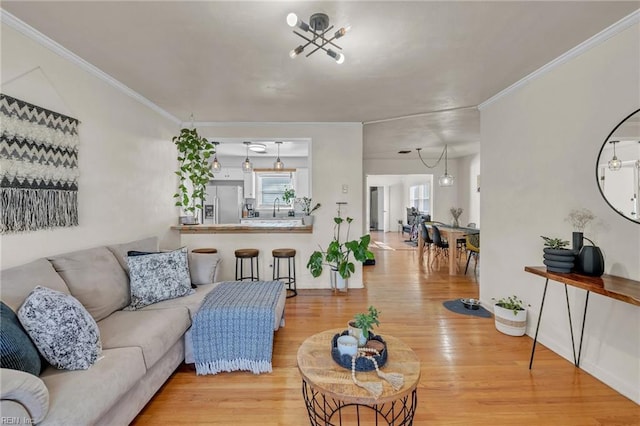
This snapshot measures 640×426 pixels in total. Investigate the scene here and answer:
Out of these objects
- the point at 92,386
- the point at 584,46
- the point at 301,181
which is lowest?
the point at 92,386

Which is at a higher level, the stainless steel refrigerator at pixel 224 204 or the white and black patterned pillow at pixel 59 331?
the stainless steel refrigerator at pixel 224 204

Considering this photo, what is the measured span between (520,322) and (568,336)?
401 millimetres

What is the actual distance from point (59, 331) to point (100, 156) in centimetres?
177

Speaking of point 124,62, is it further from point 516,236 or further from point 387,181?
point 387,181

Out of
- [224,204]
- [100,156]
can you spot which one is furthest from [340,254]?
[224,204]

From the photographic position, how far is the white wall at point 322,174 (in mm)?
4137

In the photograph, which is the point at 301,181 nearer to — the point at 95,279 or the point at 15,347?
the point at 95,279

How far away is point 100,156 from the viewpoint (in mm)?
2559

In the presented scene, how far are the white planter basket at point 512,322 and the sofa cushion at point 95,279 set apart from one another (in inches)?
136

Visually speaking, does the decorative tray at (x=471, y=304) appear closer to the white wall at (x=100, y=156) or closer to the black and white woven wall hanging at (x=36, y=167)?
the white wall at (x=100, y=156)

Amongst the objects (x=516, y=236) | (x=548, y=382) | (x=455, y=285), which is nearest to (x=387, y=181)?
(x=455, y=285)

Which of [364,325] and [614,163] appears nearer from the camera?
[364,325]

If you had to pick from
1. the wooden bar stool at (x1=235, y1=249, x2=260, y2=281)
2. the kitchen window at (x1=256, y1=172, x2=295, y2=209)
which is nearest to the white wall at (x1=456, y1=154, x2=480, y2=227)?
the kitchen window at (x1=256, y1=172, x2=295, y2=209)

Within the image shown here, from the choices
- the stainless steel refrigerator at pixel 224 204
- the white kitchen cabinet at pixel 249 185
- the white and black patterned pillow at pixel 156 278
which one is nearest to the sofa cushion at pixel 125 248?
the white and black patterned pillow at pixel 156 278
